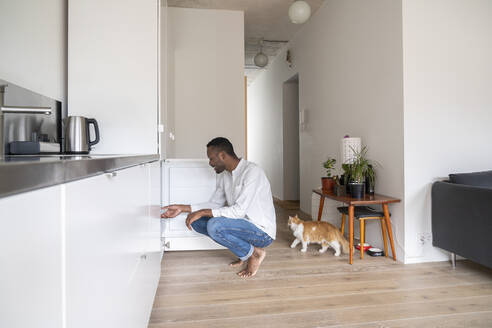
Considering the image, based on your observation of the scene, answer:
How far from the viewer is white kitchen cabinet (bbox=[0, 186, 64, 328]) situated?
34 cm

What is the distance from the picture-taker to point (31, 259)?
0.39 meters

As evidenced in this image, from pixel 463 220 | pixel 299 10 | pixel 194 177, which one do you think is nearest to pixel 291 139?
pixel 299 10

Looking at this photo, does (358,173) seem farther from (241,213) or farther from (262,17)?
(262,17)

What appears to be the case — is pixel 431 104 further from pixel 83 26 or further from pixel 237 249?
pixel 83 26

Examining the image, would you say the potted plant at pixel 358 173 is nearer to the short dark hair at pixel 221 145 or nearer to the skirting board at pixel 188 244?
the short dark hair at pixel 221 145

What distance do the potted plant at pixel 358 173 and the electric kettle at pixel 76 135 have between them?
81.6 inches

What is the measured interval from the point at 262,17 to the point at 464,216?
3665mm

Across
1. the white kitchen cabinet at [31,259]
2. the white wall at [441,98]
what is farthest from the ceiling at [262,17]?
the white kitchen cabinet at [31,259]

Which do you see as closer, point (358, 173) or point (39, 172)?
point (39, 172)

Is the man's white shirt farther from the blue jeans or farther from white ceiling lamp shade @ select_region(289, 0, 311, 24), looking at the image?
white ceiling lamp shade @ select_region(289, 0, 311, 24)

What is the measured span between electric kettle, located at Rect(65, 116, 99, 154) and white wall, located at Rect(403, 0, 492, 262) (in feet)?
7.92

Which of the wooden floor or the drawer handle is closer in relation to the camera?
the drawer handle

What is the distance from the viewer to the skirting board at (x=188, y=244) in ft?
9.17

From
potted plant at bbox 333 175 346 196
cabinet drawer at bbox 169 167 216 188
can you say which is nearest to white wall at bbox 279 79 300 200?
potted plant at bbox 333 175 346 196
